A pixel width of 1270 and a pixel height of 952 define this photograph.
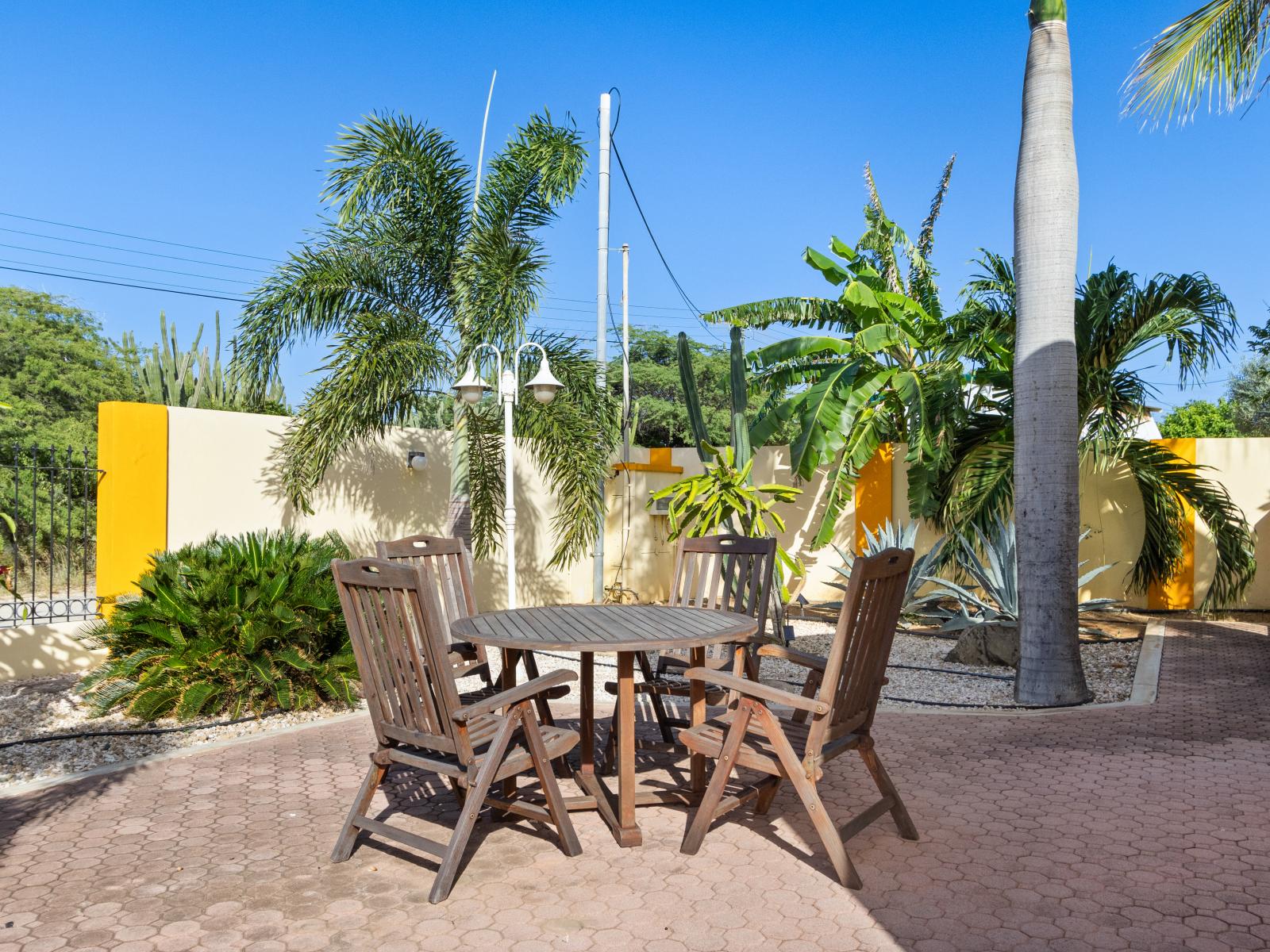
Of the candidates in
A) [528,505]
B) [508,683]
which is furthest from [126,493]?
[508,683]

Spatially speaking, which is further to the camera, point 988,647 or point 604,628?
point 988,647

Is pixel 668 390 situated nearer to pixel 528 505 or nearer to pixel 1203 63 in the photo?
pixel 528 505

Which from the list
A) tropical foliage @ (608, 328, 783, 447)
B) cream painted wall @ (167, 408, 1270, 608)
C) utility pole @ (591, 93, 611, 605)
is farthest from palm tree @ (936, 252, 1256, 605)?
tropical foliage @ (608, 328, 783, 447)

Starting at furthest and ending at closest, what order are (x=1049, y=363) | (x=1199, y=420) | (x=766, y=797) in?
(x=1199, y=420), (x=1049, y=363), (x=766, y=797)

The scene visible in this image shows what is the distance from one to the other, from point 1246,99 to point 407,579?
805 cm

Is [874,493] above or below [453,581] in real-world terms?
above

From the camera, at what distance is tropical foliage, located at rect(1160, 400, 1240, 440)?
30312mm

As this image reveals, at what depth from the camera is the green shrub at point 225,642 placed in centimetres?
600

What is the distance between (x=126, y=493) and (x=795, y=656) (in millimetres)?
6139

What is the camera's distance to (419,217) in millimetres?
9844

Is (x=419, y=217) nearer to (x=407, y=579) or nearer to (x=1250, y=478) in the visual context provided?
(x=407, y=579)

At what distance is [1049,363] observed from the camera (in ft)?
20.7

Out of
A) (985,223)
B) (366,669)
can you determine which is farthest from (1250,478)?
(366,669)

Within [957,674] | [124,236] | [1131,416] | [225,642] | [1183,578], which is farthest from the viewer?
[124,236]
